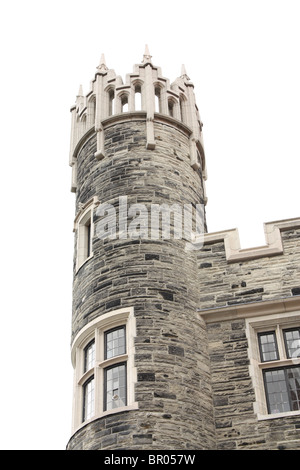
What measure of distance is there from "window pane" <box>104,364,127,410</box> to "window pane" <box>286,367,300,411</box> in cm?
332

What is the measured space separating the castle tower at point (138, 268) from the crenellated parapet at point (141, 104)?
1.4 inches

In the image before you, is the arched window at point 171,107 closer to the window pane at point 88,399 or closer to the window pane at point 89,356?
the window pane at point 89,356

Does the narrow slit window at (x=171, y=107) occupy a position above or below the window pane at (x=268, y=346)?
above

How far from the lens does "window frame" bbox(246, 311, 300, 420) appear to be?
14055mm

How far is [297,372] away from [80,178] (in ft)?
26.0

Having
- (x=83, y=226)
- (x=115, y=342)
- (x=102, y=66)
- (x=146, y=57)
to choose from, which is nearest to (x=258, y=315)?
(x=115, y=342)

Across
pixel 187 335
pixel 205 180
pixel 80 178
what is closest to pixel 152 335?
pixel 187 335

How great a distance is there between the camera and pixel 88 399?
14992mm

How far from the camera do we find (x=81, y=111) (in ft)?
67.9

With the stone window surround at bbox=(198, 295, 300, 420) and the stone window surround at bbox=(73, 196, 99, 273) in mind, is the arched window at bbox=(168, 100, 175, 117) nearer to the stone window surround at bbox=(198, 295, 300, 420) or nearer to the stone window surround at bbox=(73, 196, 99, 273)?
the stone window surround at bbox=(73, 196, 99, 273)

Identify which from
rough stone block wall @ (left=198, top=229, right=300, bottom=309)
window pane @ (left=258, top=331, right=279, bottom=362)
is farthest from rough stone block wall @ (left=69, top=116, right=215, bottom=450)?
window pane @ (left=258, top=331, right=279, bottom=362)

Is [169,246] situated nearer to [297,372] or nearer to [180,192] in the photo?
[180,192]

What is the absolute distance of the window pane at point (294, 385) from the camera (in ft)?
46.1

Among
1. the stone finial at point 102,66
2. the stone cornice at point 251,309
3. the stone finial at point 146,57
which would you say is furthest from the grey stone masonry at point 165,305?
the stone finial at point 102,66
